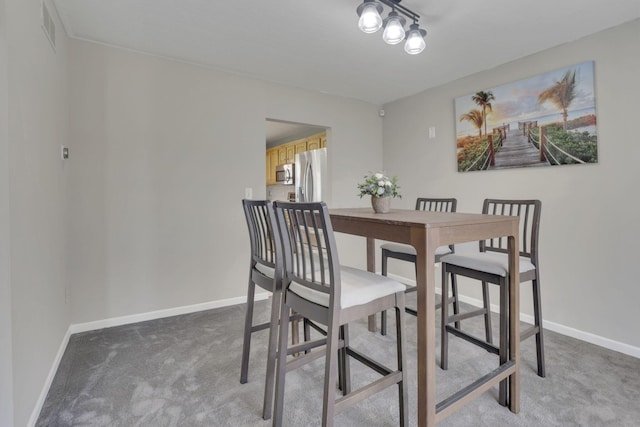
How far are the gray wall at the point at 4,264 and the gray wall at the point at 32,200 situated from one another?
0.01 metres

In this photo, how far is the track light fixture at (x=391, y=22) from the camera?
5.83ft

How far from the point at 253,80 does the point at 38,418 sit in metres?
2.93

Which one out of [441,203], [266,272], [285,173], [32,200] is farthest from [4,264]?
[285,173]

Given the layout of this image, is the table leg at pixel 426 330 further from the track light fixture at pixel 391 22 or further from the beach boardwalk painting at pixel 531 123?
the beach boardwalk painting at pixel 531 123

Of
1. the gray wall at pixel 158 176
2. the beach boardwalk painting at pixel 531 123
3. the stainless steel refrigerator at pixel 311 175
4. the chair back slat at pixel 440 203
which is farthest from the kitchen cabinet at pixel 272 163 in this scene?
the chair back slat at pixel 440 203

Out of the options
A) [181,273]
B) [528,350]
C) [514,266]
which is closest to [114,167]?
[181,273]

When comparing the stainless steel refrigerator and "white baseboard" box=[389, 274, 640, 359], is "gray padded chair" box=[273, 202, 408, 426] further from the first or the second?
the stainless steel refrigerator

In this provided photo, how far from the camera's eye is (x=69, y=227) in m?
2.47

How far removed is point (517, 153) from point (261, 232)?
7.77 feet

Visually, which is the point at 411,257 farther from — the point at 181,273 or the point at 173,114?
the point at 173,114

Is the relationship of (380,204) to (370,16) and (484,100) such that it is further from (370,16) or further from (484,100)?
(484,100)

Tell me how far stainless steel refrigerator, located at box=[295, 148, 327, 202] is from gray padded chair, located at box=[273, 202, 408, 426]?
271 cm

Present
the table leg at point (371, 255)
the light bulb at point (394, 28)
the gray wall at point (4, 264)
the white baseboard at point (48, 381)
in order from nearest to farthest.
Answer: the gray wall at point (4, 264), the white baseboard at point (48, 381), the light bulb at point (394, 28), the table leg at point (371, 255)

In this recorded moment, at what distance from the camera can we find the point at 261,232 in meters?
1.74
